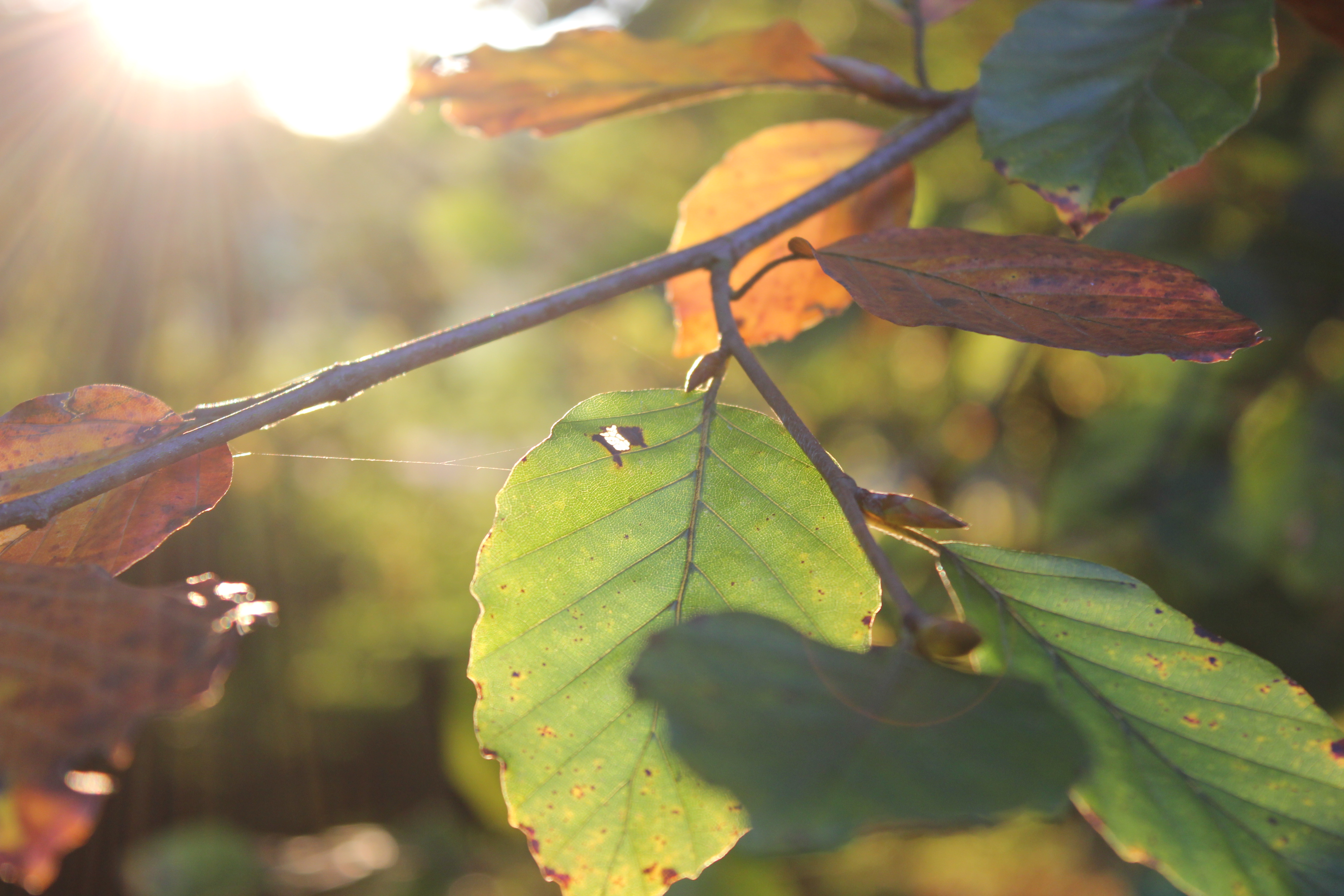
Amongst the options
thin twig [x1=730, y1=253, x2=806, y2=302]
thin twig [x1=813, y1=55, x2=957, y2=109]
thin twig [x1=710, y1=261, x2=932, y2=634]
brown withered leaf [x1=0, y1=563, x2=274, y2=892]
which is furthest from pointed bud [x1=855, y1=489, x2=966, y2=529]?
thin twig [x1=813, y1=55, x2=957, y2=109]

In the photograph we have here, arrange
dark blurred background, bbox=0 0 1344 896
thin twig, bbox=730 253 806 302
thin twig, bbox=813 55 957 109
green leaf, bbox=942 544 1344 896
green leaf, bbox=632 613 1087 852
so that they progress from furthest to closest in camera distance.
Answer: dark blurred background, bbox=0 0 1344 896 < thin twig, bbox=813 55 957 109 < thin twig, bbox=730 253 806 302 < green leaf, bbox=942 544 1344 896 < green leaf, bbox=632 613 1087 852

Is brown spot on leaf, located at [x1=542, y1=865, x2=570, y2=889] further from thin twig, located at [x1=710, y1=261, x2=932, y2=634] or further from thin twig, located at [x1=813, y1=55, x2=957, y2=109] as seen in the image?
thin twig, located at [x1=813, y1=55, x2=957, y2=109]

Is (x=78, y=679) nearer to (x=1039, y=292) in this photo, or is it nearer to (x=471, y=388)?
(x=1039, y=292)

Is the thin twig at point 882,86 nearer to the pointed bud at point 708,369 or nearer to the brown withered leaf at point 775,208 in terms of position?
the brown withered leaf at point 775,208

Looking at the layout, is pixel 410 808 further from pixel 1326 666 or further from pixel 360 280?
pixel 1326 666

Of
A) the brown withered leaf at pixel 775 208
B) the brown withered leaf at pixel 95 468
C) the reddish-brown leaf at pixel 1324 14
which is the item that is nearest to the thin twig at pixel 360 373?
the brown withered leaf at pixel 95 468

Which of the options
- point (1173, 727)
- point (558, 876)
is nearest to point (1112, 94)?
point (1173, 727)

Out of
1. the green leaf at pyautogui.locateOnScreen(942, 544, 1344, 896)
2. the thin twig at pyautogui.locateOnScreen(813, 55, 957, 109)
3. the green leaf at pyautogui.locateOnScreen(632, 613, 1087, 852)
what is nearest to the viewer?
the green leaf at pyautogui.locateOnScreen(632, 613, 1087, 852)
